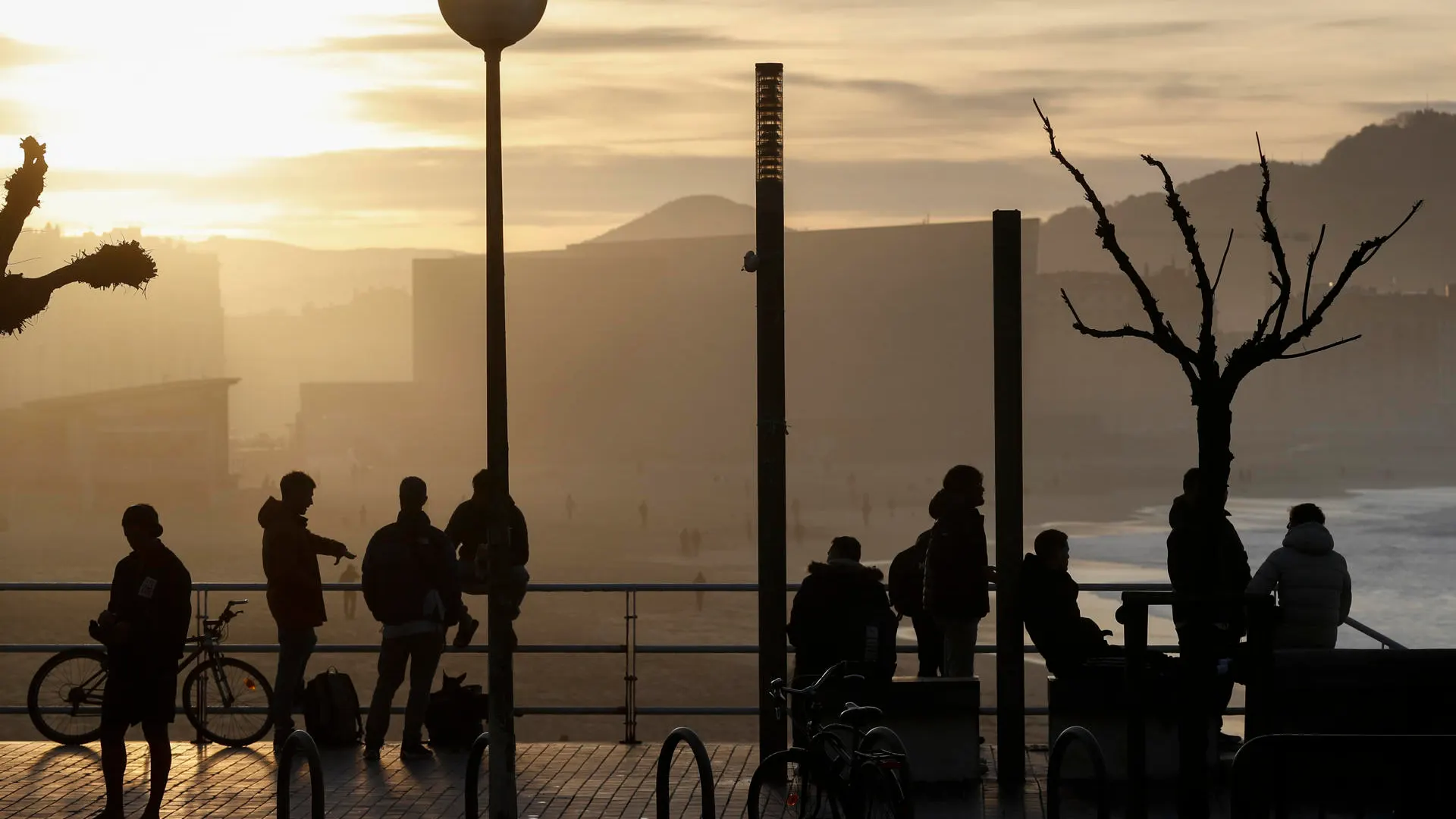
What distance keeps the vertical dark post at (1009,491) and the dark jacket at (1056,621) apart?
11 centimetres

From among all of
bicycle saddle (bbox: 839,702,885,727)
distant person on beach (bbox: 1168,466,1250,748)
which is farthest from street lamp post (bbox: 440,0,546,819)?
distant person on beach (bbox: 1168,466,1250,748)

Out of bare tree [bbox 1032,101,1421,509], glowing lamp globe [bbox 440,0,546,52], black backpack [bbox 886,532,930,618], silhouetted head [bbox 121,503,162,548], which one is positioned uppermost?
glowing lamp globe [bbox 440,0,546,52]

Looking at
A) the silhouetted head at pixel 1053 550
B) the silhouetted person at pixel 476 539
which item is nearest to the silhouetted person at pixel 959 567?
the silhouetted head at pixel 1053 550

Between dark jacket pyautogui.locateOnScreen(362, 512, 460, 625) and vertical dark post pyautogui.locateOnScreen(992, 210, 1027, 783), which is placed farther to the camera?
dark jacket pyautogui.locateOnScreen(362, 512, 460, 625)

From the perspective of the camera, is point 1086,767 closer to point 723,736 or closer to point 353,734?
point 353,734

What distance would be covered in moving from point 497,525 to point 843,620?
287 cm

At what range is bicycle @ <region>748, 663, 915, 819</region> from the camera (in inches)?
297

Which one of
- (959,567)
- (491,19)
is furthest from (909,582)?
(491,19)

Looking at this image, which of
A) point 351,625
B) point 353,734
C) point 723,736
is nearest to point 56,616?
point 351,625

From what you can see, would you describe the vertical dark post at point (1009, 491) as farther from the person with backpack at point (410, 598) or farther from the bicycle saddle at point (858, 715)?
the person with backpack at point (410, 598)

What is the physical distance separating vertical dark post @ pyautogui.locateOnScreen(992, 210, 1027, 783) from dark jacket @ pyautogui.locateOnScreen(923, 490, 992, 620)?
642mm

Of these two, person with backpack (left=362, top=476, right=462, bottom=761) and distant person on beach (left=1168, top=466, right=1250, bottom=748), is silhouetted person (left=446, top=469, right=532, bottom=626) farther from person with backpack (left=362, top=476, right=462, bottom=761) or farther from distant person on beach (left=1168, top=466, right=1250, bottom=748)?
distant person on beach (left=1168, top=466, right=1250, bottom=748)

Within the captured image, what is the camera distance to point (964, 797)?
9906 mm

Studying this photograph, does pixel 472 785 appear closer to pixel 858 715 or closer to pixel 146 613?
pixel 858 715
